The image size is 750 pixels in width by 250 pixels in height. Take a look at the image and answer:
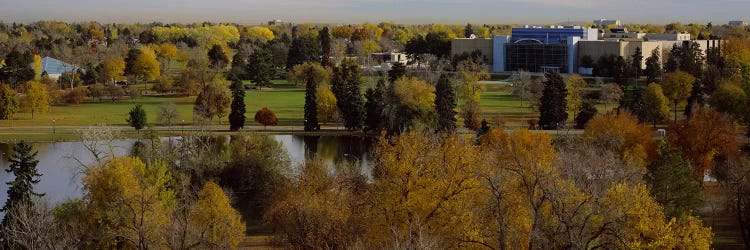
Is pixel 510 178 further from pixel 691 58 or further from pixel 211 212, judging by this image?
pixel 691 58

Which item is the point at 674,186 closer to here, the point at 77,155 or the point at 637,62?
the point at 77,155

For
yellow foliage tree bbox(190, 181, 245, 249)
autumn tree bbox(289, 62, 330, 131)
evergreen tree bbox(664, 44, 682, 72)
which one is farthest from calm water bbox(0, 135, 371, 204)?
evergreen tree bbox(664, 44, 682, 72)

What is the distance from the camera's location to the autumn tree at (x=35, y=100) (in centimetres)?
4412

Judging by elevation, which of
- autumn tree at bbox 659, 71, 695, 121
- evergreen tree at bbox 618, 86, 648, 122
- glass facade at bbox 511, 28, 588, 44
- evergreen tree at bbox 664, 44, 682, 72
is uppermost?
glass facade at bbox 511, 28, 588, 44

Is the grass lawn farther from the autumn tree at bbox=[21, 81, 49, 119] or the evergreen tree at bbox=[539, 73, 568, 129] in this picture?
the evergreen tree at bbox=[539, 73, 568, 129]

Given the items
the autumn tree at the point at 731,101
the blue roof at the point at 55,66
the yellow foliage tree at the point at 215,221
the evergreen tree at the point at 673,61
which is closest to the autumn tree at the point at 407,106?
the autumn tree at the point at 731,101

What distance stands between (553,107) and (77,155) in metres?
18.1

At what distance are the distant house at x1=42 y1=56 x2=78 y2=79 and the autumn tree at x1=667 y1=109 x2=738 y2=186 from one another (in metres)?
42.8

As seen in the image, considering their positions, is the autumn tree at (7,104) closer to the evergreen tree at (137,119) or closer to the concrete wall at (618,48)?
the evergreen tree at (137,119)

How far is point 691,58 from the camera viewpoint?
5247 cm

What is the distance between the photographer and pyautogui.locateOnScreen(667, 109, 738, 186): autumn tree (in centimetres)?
2702

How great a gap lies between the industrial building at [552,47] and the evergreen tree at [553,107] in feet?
70.2

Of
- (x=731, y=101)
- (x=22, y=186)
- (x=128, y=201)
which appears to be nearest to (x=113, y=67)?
(x=731, y=101)

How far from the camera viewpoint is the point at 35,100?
1738 inches
